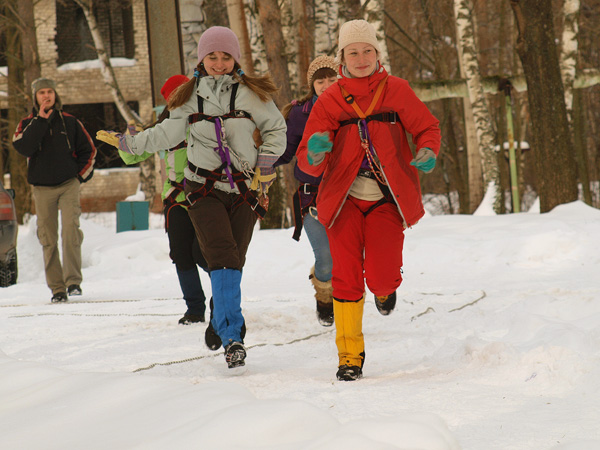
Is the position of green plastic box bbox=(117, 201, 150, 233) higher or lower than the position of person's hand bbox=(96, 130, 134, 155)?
lower

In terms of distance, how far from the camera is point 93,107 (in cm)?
3034

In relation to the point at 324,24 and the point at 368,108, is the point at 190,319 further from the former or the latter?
the point at 324,24

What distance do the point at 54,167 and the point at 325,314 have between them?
12.2ft

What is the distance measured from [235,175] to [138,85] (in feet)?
82.1

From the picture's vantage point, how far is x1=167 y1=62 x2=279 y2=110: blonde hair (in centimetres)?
473

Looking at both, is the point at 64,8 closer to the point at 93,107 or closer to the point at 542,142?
the point at 93,107

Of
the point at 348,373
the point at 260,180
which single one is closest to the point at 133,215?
the point at 260,180

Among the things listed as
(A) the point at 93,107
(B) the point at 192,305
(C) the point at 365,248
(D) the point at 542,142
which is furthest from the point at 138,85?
(C) the point at 365,248

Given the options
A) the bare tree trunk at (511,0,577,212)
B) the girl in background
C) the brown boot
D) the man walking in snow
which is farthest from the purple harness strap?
the bare tree trunk at (511,0,577,212)

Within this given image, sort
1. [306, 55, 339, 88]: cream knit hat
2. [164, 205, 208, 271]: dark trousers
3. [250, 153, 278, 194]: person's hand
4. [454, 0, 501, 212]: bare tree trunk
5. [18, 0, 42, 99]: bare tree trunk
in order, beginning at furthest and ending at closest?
[18, 0, 42, 99]: bare tree trunk < [454, 0, 501, 212]: bare tree trunk < [164, 205, 208, 271]: dark trousers < [306, 55, 339, 88]: cream knit hat < [250, 153, 278, 194]: person's hand

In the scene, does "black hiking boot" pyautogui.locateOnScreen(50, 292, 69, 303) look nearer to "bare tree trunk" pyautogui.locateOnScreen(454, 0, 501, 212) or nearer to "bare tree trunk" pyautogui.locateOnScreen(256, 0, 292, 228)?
"bare tree trunk" pyautogui.locateOnScreen(256, 0, 292, 228)

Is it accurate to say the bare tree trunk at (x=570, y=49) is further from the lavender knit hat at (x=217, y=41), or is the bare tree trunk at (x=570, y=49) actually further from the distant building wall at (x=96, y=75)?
the distant building wall at (x=96, y=75)

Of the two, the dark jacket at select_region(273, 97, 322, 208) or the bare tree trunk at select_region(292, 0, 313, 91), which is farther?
the bare tree trunk at select_region(292, 0, 313, 91)

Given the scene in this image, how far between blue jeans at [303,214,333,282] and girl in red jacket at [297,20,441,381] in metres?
1.35
